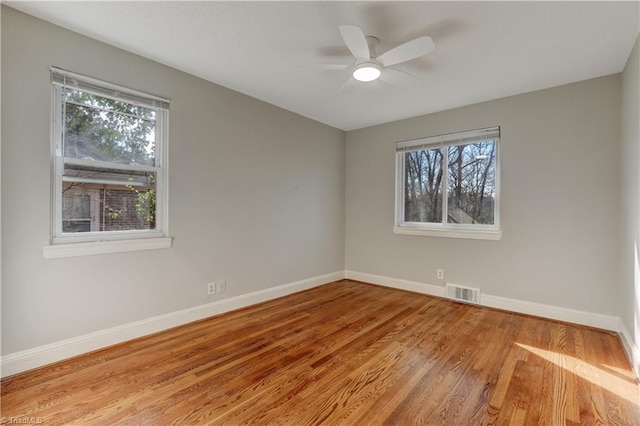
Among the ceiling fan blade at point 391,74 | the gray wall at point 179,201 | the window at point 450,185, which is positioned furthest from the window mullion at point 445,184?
the ceiling fan blade at point 391,74

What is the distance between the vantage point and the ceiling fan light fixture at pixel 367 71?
229 centimetres

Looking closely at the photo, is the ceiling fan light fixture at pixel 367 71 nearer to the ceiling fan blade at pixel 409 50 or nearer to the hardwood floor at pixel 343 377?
the ceiling fan blade at pixel 409 50

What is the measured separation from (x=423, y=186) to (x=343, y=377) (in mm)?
2970

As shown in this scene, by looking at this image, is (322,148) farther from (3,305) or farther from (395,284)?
(3,305)

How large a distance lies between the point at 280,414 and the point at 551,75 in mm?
3709

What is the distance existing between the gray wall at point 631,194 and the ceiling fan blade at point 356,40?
210cm

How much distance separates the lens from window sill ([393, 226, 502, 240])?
11.3 feet

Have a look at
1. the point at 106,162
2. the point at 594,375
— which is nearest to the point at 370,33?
the point at 106,162

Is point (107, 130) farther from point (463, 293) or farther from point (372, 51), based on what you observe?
point (463, 293)

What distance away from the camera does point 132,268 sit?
2553mm

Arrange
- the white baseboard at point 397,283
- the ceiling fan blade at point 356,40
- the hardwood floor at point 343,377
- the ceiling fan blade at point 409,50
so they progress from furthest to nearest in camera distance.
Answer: the white baseboard at point 397,283, the ceiling fan blade at point 409,50, the ceiling fan blade at point 356,40, the hardwood floor at point 343,377

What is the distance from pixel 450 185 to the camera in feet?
12.8

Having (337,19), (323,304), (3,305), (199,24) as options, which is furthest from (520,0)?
(3,305)

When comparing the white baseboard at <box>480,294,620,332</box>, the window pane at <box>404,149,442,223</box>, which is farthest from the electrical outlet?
the white baseboard at <box>480,294,620,332</box>
